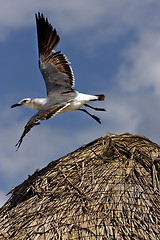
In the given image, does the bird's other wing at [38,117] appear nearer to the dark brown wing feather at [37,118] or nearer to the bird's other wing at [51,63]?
the dark brown wing feather at [37,118]

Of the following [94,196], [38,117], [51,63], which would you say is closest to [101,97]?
[51,63]

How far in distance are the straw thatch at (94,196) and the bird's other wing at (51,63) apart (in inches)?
76.2

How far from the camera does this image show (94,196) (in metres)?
5.09

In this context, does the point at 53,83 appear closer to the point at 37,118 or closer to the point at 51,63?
the point at 51,63

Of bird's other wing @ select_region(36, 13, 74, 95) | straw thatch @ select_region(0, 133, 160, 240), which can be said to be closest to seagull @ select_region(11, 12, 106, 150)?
bird's other wing @ select_region(36, 13, 74, 95)

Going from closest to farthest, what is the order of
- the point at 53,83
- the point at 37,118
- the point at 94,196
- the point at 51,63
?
the point at 94,196, the point at 37,118, the point at 53,83, the point at 51,63

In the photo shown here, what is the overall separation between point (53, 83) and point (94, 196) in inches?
133

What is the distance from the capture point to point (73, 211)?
4930 millimetres

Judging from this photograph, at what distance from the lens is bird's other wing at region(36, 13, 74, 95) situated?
790cm

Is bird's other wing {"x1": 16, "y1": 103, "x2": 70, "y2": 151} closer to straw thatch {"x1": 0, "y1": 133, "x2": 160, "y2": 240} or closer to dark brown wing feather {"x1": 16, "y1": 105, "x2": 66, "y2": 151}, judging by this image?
dark brown wing feather {"x1": 16, "y1": 105, "x2": 66, "y2": 151}

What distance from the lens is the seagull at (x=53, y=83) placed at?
716 cm

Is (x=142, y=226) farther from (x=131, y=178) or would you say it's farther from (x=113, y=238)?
(x=131, y=178)

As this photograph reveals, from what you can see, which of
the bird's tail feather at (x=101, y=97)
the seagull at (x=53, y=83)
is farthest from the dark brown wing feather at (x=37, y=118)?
the bird's tail feather at (x=101, y=97)

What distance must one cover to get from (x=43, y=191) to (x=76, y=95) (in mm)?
2473
